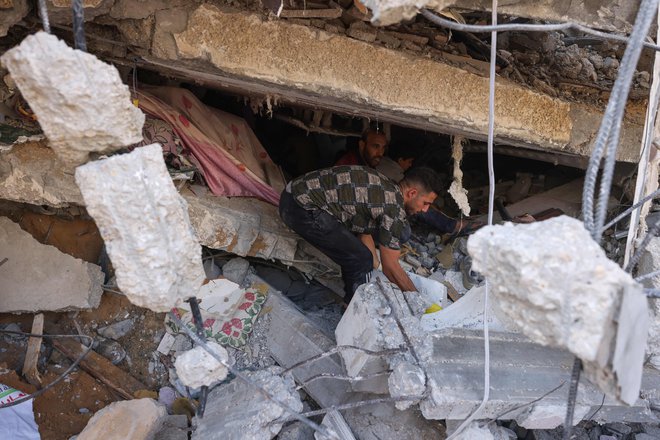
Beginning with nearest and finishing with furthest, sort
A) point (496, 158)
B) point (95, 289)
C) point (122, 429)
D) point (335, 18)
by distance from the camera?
point (122, 429) < point (335, 18) < point (95, 289) < point (496, 158)

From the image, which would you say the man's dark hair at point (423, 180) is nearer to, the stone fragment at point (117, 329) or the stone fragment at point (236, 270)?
the stone fragment at point (236, 270)

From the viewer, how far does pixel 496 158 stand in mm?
7082

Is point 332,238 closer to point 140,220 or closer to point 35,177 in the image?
point 35,177

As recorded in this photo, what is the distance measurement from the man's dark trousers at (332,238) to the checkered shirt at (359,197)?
0.08m

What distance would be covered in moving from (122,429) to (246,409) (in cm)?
76

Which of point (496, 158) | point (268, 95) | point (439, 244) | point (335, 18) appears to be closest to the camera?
point (335, 18)

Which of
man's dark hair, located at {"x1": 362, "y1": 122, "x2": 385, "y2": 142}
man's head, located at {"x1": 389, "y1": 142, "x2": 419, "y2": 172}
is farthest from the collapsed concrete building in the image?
man's head, located at {"x1": 389, "y1": 142, "x2": 419, "y2": 172}

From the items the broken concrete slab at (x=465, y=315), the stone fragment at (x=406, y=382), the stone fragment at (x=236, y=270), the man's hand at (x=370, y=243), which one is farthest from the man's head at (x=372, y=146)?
the stone fragment at (x=406, y=382)

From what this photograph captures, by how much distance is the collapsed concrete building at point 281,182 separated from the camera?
206 cm

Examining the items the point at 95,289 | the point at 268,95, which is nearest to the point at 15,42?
the point at 268,95

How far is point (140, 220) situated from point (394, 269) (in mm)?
2753

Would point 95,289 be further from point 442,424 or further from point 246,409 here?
point 442,424

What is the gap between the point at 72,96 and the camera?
187cm

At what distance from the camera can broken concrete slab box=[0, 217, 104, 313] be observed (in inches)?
162
